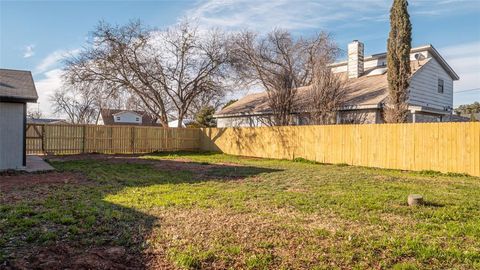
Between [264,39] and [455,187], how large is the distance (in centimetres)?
1883

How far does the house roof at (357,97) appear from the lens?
643 inches

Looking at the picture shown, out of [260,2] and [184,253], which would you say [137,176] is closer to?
[184,253]

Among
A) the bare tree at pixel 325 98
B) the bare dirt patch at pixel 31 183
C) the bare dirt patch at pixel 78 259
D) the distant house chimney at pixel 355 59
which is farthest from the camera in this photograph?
the distant house chimney at pixel 355 59

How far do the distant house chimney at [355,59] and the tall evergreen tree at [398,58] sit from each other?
452 centimetres

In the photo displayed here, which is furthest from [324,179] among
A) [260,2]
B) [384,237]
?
[260,2]

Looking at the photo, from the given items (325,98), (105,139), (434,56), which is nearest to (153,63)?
(105,139)

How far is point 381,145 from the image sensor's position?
41.8ft

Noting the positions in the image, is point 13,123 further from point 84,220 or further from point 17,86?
point 84,220

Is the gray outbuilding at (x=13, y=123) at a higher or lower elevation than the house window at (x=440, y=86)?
lower

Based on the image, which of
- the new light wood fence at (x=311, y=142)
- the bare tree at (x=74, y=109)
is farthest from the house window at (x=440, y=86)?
the bare tree at (x=74, y=109)

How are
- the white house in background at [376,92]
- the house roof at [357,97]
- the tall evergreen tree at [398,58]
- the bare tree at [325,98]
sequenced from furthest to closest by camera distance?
the bare tree at [325,98] → the white house in background at [376,92] → the house roof at [357,97] → the tall evergreen tree at [398,58]

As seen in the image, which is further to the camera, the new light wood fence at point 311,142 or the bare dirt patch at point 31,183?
the new light wood fence at point 311,142

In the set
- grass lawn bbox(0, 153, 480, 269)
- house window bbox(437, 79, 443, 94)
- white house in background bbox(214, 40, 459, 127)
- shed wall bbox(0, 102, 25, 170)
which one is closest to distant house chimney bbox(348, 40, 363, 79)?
white house in background bbox(214, 40, 459, 127)

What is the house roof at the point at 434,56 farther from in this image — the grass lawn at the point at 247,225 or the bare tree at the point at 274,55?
the grass lawn at the point at 247,225
